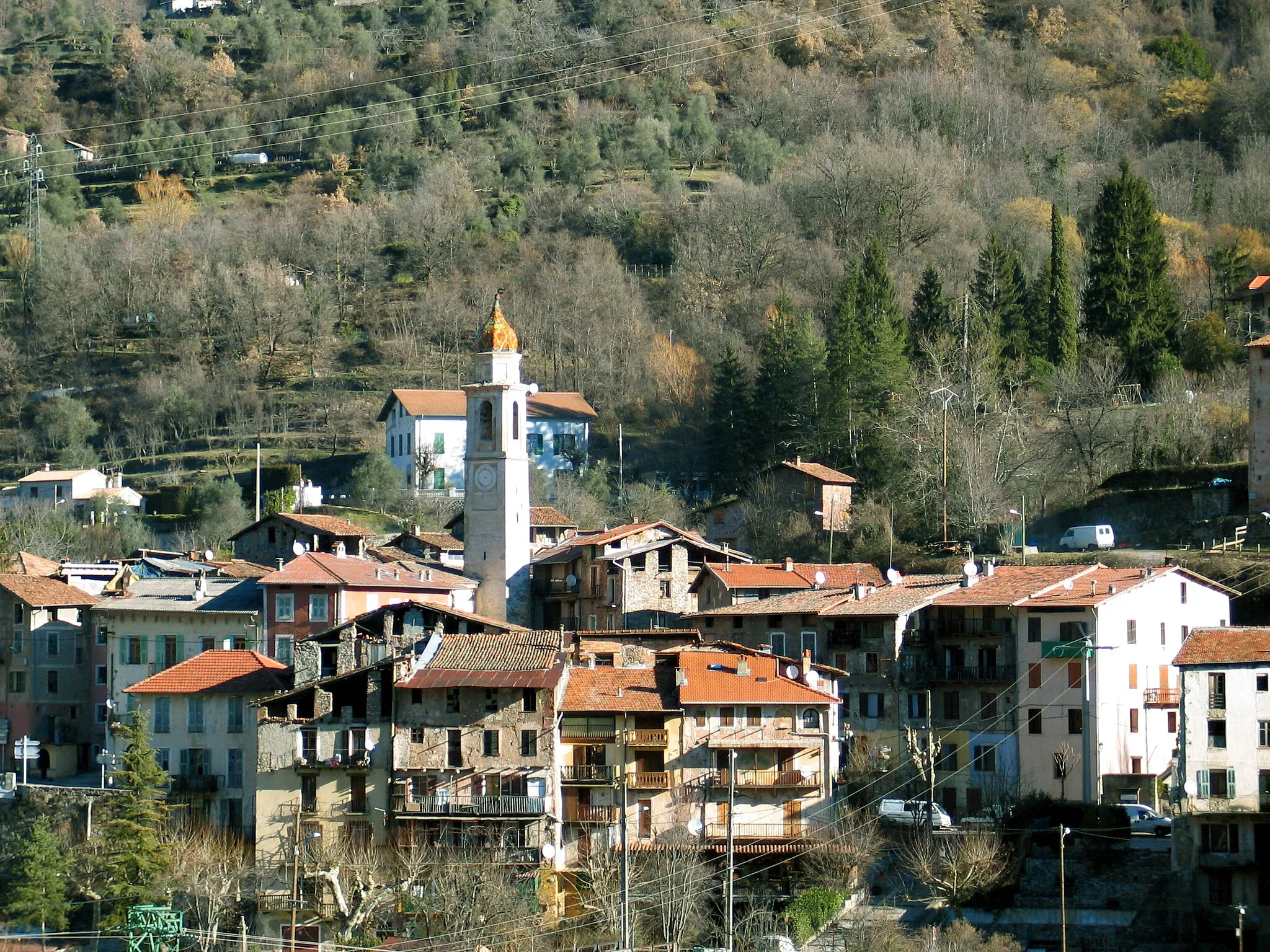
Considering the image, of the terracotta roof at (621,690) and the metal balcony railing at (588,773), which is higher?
the terracotta roof at (621,690)

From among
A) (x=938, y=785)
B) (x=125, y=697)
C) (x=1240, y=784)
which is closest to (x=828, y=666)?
(x=938, y=785)

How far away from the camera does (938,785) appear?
2302 inches

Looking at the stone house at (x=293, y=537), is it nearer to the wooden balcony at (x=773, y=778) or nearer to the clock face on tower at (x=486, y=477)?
the clock face on tower at (x=486, y=477)

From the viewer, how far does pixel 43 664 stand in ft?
227

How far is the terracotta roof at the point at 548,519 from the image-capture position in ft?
263

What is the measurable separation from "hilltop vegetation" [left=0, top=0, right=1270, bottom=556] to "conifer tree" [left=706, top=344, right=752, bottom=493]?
0.66 ft

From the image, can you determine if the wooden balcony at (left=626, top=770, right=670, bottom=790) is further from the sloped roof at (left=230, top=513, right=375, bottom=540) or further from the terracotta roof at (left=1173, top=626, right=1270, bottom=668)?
the sloped roof at (left=230, top=513, right=375, bottom=540)

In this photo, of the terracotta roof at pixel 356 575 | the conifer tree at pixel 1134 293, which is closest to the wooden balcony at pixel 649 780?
the terracotta roof at pixel 356 575

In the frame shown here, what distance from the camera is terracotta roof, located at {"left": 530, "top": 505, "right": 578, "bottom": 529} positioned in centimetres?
8019

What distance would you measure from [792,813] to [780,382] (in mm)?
36507

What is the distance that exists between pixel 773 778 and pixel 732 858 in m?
4.34

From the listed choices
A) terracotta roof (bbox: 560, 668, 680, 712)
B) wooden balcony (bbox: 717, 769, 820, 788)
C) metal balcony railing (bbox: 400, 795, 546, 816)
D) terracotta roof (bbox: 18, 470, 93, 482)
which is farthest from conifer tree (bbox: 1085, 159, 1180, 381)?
metal balcony railing (bbox: 400, 795, 546, 816)

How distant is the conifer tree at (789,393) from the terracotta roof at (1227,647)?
34.1 m

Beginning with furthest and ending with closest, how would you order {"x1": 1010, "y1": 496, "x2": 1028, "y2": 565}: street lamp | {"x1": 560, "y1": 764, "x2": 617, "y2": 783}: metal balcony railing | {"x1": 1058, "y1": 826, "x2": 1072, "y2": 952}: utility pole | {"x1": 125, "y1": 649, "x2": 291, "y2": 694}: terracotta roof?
{"x1": 1010, "y1": 496, "x2": 1028, "y2": 565}: street lamp → {"x1": 125, "y1": 649, "x2": 291, "y2": 694}: terracotta roof → {"x1": 560, "y1": 764, "x2": 617, "y2": 783}: metal balcony railing → {"x1": 1058, "y1": 826, "x2": 1072, "y2": 952}: utility pole
